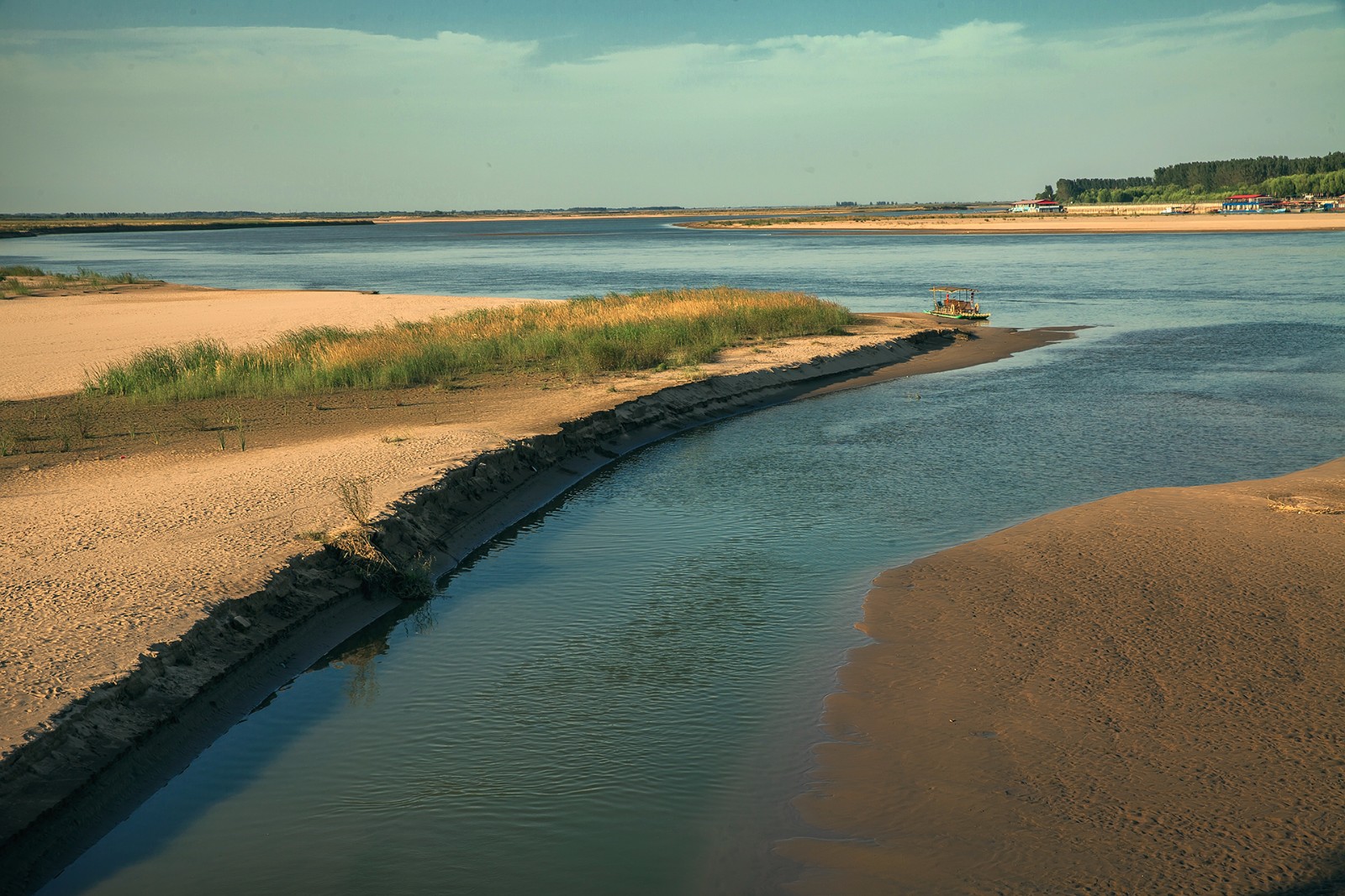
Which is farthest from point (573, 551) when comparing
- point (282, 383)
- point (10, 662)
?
point (282, 383)

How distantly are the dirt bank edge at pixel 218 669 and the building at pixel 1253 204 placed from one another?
166355mm

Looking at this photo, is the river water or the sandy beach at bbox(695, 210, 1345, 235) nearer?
the river water

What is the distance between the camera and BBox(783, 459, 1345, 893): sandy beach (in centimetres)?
741

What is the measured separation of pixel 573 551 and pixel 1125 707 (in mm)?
8265

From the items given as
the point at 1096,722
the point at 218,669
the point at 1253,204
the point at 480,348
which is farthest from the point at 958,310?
the point at 1253,204

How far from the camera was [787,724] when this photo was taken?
388 inches

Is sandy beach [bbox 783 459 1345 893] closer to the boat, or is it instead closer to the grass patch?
the boat

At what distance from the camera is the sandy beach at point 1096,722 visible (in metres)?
7.41

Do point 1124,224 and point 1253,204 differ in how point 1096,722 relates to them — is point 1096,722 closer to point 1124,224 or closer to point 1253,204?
point 1124,224

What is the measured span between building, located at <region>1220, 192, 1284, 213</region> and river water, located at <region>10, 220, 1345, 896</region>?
144 meters

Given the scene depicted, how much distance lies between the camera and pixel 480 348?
30.1 m

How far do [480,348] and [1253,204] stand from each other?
535 feet

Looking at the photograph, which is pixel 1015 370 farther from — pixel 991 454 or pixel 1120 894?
pixel 1120 894

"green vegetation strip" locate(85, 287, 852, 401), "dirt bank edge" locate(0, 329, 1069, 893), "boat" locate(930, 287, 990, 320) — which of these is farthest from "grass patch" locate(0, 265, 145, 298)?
"dirt bank edge" locate(0, 329, 1069, 893)
